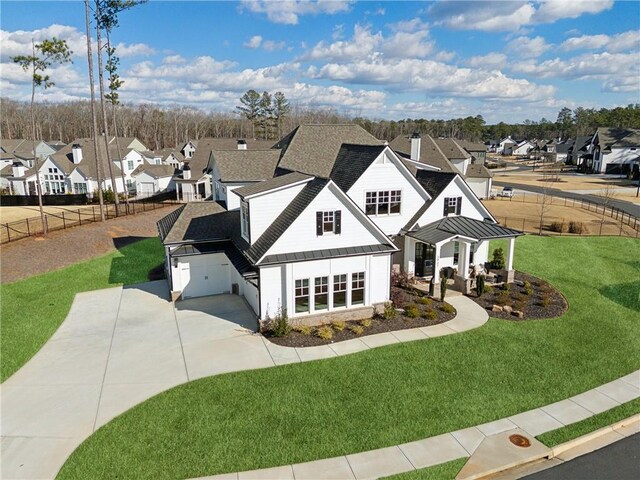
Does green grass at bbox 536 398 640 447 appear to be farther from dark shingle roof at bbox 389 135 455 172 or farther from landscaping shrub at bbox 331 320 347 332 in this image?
dark shingle roof at bbox 389 135 455 172

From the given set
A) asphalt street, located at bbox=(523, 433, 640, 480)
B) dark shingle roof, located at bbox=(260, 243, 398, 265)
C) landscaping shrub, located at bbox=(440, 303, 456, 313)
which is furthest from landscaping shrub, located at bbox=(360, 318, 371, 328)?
asphalt street, located at bbox=(523, 433, 640, 480)

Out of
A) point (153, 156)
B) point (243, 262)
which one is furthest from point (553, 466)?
point (153, 156)

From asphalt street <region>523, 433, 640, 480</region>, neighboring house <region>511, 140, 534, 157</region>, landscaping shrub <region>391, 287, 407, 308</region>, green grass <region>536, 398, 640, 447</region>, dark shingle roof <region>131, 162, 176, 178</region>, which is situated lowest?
asphalt street <region>523, 433, 640, 480</region>

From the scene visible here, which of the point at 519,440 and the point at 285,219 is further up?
the point at 285,219

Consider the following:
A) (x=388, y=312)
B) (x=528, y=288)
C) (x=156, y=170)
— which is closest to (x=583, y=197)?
(x=528, y=288)

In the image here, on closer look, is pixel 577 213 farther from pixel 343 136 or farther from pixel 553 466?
pixel 553 466

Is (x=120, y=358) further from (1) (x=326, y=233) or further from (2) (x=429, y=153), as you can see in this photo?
(2) (x=429, y=153)
